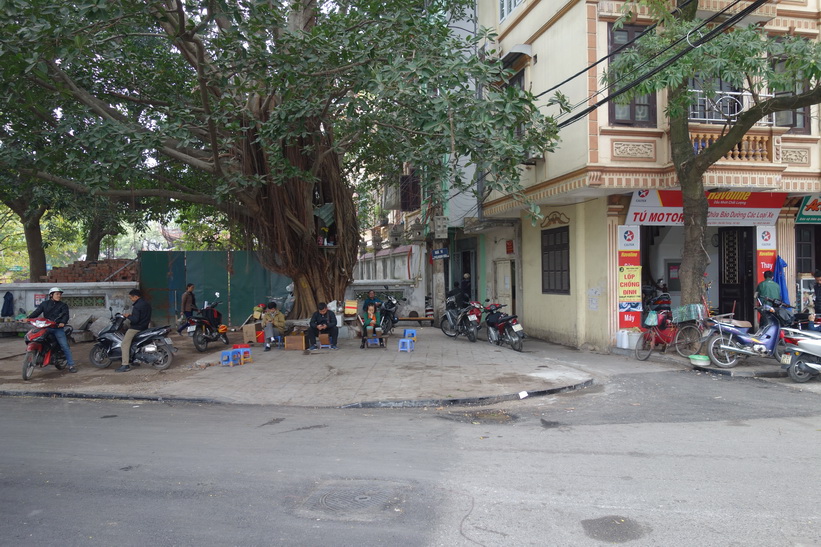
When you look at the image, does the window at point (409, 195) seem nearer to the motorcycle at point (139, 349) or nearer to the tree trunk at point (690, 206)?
the tree trunk at point (690, 206)

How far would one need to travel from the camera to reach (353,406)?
26.1ft

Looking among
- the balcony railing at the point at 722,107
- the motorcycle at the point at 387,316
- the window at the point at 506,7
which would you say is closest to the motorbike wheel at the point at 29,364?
the motorcycle at the point at 387,316

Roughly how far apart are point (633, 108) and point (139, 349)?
10.6 m

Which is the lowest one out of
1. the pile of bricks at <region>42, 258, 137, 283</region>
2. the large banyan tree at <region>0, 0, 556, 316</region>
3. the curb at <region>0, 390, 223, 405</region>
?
the curb at <region>0, 390, 223, 405</region>

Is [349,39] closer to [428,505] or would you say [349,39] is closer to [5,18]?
[5,18]

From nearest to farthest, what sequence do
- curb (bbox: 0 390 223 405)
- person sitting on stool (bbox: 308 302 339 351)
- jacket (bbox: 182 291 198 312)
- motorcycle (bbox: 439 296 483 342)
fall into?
curb (bbox: 0 390 223 405)
person sitting on stool (bbox: 308 302 339 351)
motorcycle (bbox: 439 296 483 342)
jacket (bbox: 182 291 198 312)

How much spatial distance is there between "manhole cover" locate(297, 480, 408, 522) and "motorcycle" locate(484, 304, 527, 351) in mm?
8913

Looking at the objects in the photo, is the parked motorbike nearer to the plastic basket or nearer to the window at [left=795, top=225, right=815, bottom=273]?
the plastic basket

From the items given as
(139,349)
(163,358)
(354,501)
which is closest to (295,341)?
(163,358)

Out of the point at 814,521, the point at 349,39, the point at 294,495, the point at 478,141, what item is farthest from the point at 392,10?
the point at 814,521

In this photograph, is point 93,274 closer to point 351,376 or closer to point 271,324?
point 271,324

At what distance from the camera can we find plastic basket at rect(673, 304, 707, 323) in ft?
35.6

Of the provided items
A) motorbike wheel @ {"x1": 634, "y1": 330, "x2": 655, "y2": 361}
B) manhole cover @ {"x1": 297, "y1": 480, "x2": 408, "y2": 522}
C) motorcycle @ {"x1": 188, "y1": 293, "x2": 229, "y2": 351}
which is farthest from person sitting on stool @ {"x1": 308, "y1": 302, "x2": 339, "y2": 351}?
manhole cover @ {"x1": 297, "y1": 480, "x2": 408, "y2": 522}

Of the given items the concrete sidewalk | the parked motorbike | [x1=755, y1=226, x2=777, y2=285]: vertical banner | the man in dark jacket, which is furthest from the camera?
[x1=755, y1=226, x2=777, y2=285]: vertical banner
